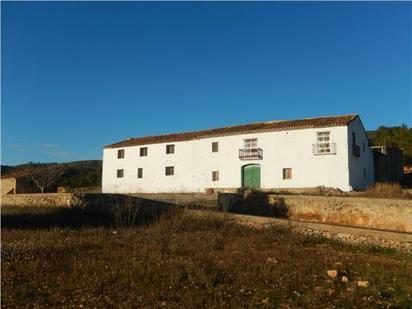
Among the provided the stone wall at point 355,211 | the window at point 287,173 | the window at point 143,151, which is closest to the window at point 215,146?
the window at point 287,173

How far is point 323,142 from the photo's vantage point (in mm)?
29266

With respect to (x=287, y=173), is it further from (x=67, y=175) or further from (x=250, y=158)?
(x=67, y=175)

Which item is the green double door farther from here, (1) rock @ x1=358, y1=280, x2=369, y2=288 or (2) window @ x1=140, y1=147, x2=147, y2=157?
(1) rock @ x1=358, y1=280, x2=369, y2=288

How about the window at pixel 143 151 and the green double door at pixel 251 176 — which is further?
the window at pixel 143 151

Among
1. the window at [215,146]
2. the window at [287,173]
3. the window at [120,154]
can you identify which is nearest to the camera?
the window at [287,173]

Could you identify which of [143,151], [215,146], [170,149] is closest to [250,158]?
[215,146]

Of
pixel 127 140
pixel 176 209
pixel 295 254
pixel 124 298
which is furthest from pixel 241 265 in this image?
pixel 127 140

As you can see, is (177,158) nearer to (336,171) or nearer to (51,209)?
(336,171)

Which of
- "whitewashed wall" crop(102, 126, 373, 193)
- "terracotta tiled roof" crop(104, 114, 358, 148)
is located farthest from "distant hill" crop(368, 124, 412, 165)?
"terracotta tiled roof" crop(104, 114, 358, 148)

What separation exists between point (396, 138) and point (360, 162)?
21137mm

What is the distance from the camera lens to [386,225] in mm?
14633

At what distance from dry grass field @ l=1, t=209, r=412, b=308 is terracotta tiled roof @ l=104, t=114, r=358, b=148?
17955 millimetres

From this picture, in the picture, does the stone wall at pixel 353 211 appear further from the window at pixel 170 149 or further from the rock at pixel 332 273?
the window at pixel 170 149

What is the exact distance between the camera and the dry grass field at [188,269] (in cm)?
640
